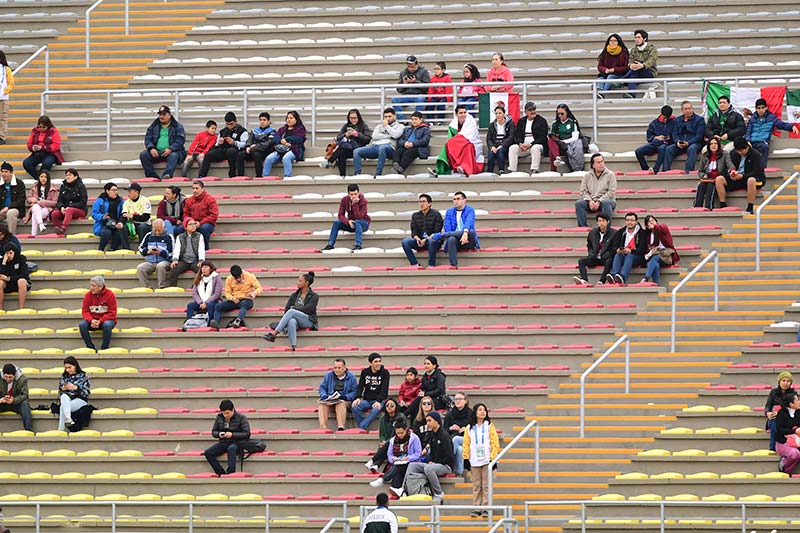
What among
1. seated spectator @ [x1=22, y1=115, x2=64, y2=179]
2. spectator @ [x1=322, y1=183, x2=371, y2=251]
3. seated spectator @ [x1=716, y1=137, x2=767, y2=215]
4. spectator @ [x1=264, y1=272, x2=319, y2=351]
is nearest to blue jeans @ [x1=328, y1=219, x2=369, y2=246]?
spectator @ [x1=322, y1=183, x2=371, y2=251]

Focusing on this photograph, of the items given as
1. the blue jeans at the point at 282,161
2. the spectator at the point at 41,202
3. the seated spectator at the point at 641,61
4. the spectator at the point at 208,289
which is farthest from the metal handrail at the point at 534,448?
the spectator at the point at 41,202

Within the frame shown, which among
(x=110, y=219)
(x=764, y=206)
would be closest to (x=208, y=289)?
(x=110, y=219)

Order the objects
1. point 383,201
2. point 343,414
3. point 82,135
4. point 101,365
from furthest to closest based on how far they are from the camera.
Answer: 1. point 82,135
2. point 383,201
3. point 101,365
4. point 343,414

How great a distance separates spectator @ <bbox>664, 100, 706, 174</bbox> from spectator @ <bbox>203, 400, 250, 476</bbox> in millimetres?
8845

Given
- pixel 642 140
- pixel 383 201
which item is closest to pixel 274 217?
pixel 383 201

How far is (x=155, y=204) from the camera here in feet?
112

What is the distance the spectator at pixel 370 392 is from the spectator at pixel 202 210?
5.02 metres

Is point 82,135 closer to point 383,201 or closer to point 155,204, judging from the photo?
point 155,204

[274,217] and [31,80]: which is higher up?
[31,80]

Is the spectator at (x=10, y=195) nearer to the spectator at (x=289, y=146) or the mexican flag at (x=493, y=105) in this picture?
the spectator at (x=289, y=146)

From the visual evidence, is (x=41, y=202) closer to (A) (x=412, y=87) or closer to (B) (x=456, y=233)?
(A) (x=412, y=87)

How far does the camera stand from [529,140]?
111ft

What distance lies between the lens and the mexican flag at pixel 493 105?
1359 inches

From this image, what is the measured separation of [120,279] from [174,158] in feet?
9.72
